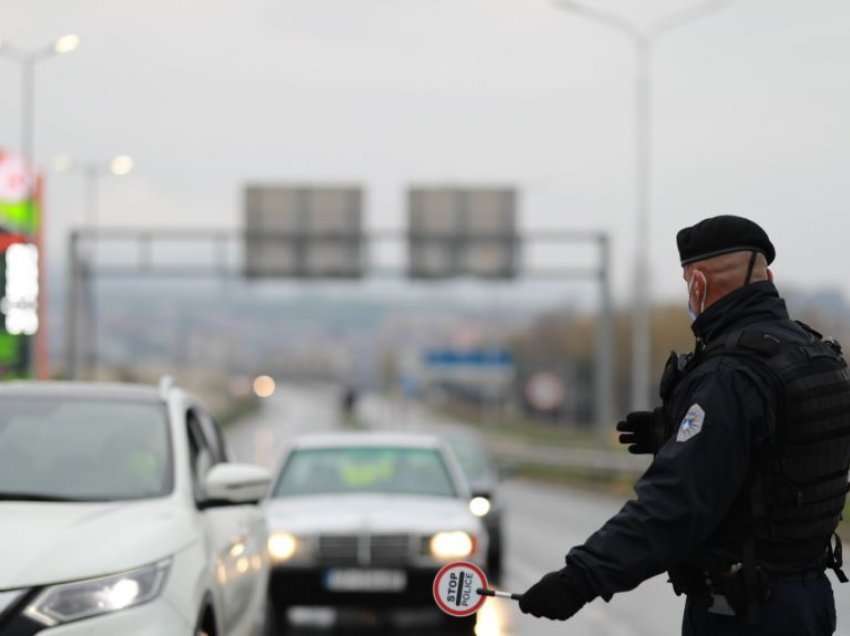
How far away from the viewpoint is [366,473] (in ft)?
43.3

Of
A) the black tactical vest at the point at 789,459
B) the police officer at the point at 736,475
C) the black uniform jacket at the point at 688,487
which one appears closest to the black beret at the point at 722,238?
the police officer at the point at 736,475

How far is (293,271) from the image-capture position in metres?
46.7

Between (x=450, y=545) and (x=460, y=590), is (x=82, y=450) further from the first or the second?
(x=450, y=545)

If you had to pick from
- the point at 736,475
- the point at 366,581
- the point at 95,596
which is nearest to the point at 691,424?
the point at 736,475

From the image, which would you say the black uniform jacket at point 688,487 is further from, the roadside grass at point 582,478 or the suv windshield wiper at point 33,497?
the roadside grass at point 582,478

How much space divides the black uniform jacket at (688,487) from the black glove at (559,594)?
0.08ft

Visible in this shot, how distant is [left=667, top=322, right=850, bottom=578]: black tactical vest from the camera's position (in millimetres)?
4348

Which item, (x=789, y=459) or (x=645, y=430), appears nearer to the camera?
(x=789, y=459)

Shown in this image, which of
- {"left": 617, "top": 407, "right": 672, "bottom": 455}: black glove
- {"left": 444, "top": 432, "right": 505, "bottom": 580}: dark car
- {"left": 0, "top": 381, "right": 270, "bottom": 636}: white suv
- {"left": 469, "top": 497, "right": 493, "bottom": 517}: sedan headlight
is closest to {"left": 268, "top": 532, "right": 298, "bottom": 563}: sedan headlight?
{"left": 469, "top": 497, "right": 493, "bottom": 517}: sedan headlight

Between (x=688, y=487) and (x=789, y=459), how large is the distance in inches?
13.9

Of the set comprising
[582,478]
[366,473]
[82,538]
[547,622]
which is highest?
[82,538]

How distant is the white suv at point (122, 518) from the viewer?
607cm

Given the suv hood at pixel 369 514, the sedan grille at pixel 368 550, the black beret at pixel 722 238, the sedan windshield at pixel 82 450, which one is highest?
the black beret at pixel 722 238

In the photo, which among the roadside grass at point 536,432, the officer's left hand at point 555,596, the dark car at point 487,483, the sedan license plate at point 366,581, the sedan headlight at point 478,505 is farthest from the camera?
the roadside grass at point 536,432
